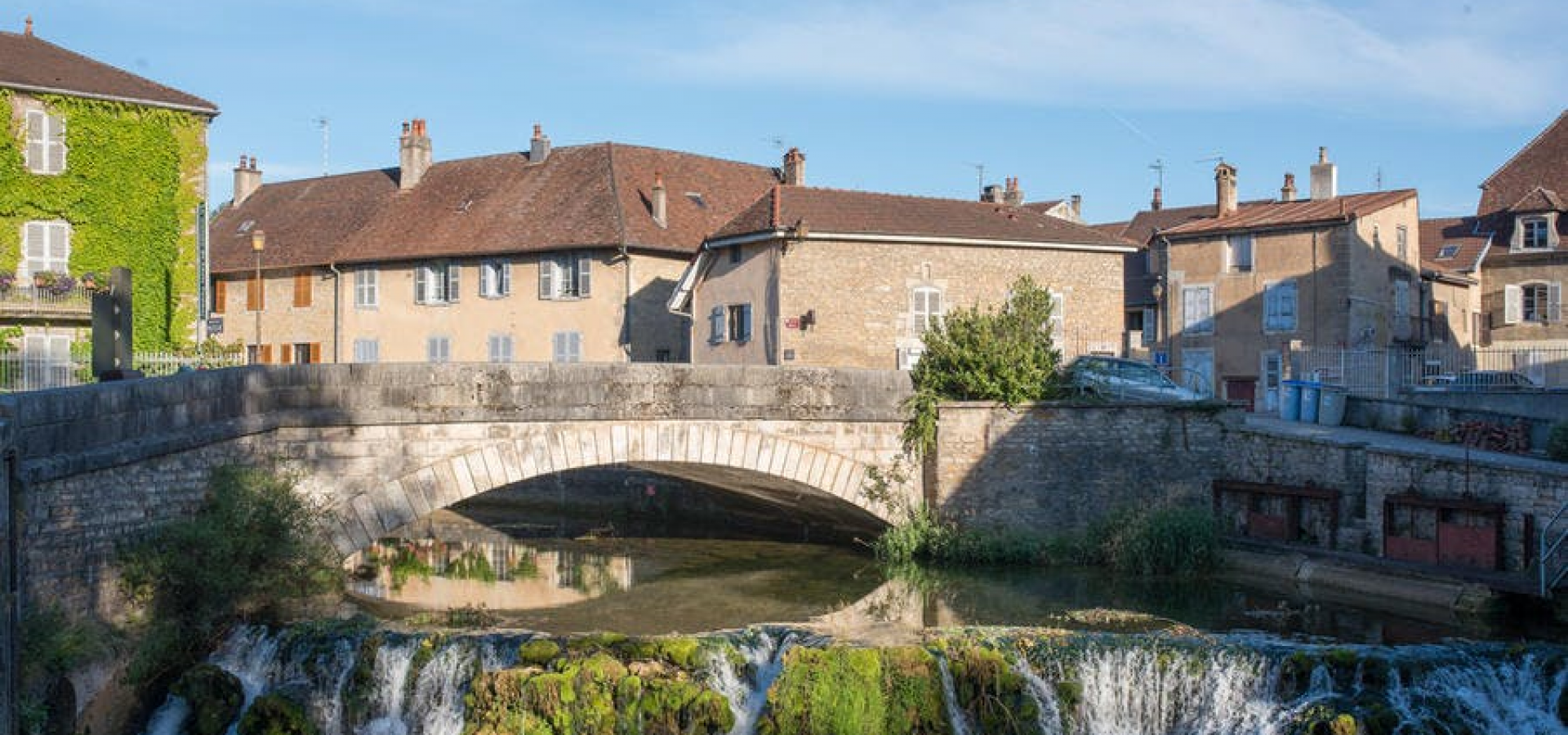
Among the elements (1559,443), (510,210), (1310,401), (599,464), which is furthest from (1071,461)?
(510,210)

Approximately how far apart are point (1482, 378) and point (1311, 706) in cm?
1900

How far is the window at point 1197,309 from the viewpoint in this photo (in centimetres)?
3284

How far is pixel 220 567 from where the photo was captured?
13602 mm

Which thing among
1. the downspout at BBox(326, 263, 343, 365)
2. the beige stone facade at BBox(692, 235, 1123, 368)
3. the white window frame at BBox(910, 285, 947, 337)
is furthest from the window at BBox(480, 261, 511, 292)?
the white window frame at BBox(910, 285, 947, 337)

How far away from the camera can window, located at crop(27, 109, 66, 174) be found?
2419 cm

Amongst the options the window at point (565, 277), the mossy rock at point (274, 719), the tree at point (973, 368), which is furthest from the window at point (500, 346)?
the mossy rock at point (274, 719)

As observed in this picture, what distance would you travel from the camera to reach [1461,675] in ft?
41.9

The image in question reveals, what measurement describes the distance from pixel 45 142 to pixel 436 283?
11.0 m

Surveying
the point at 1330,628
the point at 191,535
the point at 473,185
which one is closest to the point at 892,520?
the point at 1330,628

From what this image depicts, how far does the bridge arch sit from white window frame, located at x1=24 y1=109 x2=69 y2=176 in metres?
12.3

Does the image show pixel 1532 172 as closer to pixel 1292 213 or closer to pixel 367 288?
pixel 1292 213

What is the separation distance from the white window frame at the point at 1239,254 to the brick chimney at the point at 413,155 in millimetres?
21064

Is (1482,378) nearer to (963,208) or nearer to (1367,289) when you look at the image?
(1367,289)

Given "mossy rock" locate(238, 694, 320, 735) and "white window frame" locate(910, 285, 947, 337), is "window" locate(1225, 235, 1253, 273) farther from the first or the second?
"mossy rock" locate(238, 694, 320, 735)
